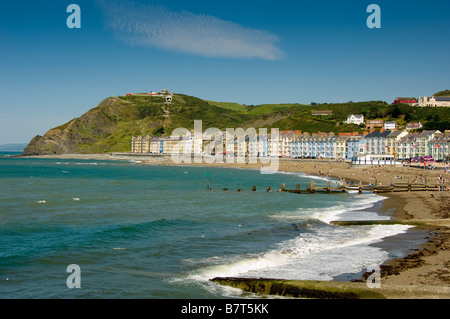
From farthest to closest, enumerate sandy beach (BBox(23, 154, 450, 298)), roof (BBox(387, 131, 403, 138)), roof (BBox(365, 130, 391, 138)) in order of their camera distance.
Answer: roof (BBox(365, 130, 391, 138)), roof (BBox(387, 131, 403, 138)), sandy beach (BBox(23, 154, 450, 298))

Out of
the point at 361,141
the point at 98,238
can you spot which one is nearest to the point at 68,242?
the point at 98,238

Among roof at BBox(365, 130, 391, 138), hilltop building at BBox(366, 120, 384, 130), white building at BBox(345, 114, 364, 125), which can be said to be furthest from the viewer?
white building at BBox(345, 114, 364, 125)

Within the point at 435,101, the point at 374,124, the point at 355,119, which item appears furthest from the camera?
the point at 435,101

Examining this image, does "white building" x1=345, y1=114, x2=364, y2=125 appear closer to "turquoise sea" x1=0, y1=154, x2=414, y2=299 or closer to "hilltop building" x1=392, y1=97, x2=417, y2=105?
"hilltop building" x1=392, y1=97, x2=417, y2=105

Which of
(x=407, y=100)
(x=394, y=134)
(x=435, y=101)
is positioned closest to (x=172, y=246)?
(x=394, y=134)

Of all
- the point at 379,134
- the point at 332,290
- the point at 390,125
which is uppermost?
the point at 390,125

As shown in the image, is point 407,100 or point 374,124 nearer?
point 374,124

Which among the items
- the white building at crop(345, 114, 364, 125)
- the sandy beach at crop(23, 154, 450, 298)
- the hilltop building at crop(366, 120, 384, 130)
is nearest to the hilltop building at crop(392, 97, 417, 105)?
the white building at crop(345, 114, 364, 125)

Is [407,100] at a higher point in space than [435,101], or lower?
higher

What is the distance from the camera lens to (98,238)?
74.4ft

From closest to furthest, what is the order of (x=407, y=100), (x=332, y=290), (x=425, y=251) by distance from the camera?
(x=332, y=290)
(x=425, y=251)
(x=407, y=100)

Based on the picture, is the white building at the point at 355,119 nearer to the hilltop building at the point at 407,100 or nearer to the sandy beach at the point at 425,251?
the hilltop building at the point at 407,100

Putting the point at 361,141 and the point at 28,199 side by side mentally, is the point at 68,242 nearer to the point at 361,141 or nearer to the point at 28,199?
the point at 28,199

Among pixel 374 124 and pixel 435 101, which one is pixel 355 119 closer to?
pixel 374 124
